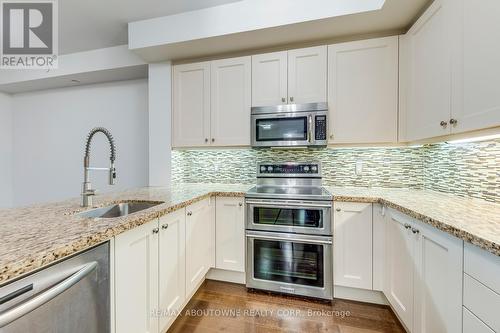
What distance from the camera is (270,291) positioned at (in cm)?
203

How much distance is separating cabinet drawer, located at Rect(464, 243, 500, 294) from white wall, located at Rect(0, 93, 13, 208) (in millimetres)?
5575

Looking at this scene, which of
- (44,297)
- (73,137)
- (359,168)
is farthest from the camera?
(73,137)

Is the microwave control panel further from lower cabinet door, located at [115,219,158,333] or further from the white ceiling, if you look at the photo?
lower cabinet door, located at [115,219,158,333]

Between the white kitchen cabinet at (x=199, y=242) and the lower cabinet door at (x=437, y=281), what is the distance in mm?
1503

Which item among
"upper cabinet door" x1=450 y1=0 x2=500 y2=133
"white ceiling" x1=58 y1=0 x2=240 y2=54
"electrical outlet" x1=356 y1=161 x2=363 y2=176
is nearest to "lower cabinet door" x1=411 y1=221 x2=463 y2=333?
"upper cabinet door" x1=450 y1=0 x2=500 y2=133

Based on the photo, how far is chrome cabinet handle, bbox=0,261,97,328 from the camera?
59 centimetres

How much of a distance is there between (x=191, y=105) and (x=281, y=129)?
1.06 meters

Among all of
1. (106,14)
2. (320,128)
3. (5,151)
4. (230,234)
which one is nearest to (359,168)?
(320,128)

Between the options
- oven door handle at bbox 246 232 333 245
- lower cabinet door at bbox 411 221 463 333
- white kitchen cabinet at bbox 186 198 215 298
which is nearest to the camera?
lower cabinet door at bbox 411 221 463 333

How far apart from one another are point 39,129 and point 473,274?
5197mm

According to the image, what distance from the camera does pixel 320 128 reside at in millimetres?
2121

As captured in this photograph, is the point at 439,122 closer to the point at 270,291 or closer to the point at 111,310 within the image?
the point at 270,291

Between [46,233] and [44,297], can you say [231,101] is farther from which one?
[44,297]

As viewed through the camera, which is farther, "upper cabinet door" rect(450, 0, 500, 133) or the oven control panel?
the oven control panel
